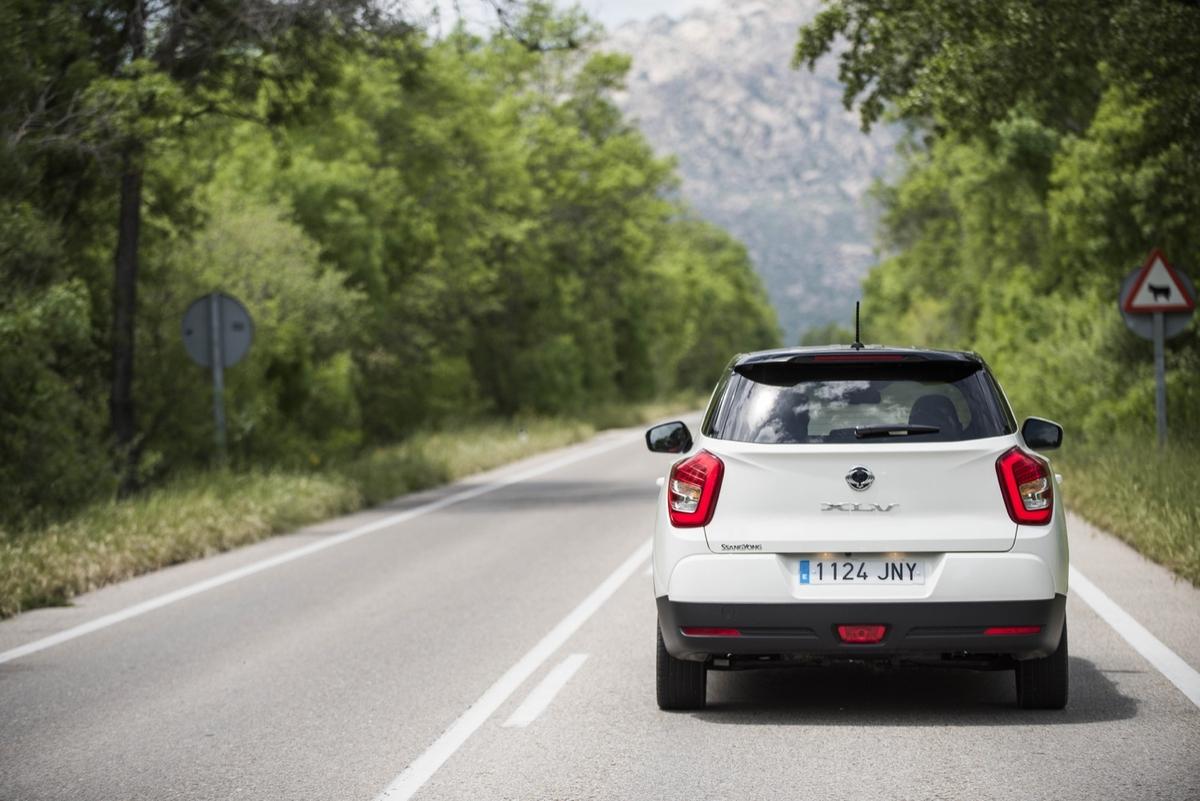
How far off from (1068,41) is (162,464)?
42.1 feet

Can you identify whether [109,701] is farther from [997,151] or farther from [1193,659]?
[997,151]

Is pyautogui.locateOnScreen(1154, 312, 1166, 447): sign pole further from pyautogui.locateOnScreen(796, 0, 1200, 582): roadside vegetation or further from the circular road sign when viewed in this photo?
the circular road sign

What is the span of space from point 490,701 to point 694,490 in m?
1.56

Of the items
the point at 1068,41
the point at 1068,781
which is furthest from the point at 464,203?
the point at 1068,781

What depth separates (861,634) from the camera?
21.9ft

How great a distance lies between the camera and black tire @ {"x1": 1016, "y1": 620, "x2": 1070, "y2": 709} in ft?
22.9

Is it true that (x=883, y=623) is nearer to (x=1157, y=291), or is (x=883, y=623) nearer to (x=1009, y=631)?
(x=1009, y=631)

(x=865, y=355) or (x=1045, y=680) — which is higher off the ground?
(x=865, y=355)

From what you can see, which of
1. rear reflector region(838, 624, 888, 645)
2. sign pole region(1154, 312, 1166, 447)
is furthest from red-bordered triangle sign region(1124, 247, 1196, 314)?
rear reflector region(838, 624, 888, 645)

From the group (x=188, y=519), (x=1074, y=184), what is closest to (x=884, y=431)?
(x=188, y=519)

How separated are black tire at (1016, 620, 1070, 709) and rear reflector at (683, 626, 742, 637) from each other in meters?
1.33

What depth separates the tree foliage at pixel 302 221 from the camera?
1535 cm

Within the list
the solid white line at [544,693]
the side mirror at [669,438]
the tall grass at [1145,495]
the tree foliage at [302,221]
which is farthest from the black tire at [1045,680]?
the tree foliage at [302,221]

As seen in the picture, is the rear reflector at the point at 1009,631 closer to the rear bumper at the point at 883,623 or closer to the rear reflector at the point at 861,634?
the rear bumper at the point at 883,623
